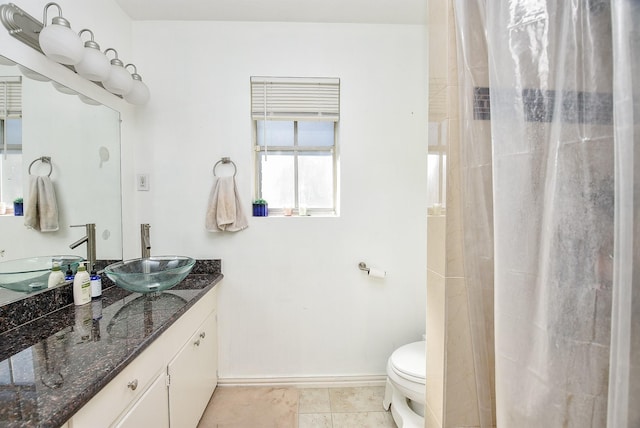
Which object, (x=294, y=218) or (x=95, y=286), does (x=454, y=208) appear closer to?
(x=294, y=218)

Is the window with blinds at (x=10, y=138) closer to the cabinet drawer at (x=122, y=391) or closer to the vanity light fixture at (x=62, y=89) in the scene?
→ the vanity light fixture at (x=62, y=89)

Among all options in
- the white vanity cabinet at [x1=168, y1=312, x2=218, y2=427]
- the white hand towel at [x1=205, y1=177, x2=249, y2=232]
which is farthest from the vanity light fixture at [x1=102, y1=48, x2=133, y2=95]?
the white vanity cabinet at [x1=168, y1=312, x2=218, y2=427]

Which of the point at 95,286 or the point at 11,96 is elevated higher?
the point at 11,96

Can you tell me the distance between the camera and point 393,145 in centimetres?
187

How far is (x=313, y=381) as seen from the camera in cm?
189

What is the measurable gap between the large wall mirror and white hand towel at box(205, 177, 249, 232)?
55 cm

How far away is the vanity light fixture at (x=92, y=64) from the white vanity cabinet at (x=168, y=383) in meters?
1.23

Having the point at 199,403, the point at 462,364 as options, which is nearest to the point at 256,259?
the point at 199,403

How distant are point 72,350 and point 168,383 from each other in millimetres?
433

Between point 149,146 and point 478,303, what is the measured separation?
6.61ft

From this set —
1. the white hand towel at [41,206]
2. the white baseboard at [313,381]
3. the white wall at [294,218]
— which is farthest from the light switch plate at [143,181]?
the white baseboard at [313,381]

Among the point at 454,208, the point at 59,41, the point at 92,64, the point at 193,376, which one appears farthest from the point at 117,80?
the point at 454,208

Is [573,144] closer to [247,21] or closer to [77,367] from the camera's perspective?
[77,367]

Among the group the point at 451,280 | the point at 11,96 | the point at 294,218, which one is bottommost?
the point at 451,280
